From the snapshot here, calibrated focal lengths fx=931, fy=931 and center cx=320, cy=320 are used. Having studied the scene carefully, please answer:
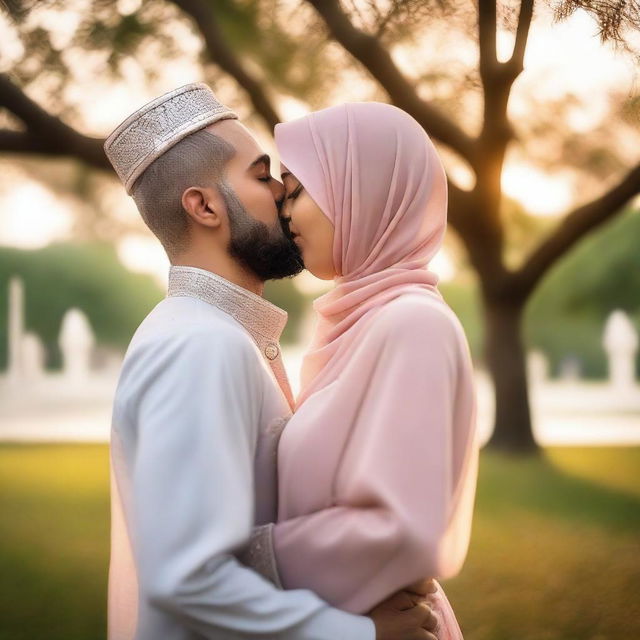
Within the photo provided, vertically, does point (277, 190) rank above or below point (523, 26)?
below

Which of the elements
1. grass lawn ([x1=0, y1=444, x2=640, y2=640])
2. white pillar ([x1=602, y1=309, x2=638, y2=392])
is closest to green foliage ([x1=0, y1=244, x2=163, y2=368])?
white pillar ([x1=602, y1=309, x2=638, y2=392])

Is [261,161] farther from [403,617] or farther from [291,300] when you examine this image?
[291,300]

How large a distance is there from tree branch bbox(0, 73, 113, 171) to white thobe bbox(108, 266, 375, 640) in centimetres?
534

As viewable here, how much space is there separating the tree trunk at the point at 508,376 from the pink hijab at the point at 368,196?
675 centimetres

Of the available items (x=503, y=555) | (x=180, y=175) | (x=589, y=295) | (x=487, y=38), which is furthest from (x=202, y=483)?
(x=589, y=295)

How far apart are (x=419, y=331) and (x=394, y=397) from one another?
136mm

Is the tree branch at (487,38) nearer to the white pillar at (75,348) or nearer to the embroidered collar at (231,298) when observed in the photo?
the embroidered collar at (231,298)

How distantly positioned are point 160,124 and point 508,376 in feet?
23.0

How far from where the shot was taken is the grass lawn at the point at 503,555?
16.3 feet

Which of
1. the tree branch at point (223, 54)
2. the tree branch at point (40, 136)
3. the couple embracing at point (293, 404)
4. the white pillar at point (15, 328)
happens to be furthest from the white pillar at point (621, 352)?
the couple embracing at point (293, 404)

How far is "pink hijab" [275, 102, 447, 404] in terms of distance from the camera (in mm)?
2037

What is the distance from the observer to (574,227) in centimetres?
802

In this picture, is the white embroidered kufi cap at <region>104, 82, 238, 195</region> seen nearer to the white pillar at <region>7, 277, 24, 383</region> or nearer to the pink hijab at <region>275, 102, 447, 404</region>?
the pink hijab at <region>275, 102, 447, 404</region>

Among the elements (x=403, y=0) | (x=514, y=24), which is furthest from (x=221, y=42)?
(x=514, y=24)
